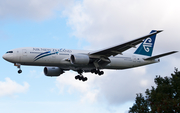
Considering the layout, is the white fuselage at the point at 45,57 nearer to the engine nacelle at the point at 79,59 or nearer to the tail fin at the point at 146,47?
the engine nacelle at the point at 79,59

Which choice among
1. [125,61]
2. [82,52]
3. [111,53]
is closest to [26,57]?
[82,52]

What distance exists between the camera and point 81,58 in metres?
44.6

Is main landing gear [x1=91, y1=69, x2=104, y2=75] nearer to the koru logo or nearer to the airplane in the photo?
the airplane

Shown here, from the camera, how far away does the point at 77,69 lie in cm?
4928

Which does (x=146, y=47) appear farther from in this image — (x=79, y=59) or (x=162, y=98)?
(x=162, y=98)

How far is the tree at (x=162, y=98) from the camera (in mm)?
30750

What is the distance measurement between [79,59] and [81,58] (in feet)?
1.21

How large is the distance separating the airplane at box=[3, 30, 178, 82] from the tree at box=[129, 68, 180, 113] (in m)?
6.19

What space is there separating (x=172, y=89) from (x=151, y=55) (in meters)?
19.5

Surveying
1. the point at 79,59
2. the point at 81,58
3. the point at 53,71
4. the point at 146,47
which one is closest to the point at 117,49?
the point at 81,58

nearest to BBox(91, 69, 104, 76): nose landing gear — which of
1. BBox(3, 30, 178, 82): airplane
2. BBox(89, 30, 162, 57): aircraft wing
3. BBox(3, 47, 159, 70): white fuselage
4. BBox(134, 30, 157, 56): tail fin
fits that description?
BBox(3, 30, 178, 82): airplane

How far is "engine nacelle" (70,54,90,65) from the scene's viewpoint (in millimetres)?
44172

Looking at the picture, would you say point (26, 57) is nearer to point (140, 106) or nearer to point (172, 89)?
point (140, 106)

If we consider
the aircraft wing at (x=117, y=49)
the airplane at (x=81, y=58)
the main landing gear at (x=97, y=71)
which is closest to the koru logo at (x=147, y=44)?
the airplane at (x=81, y=58)
